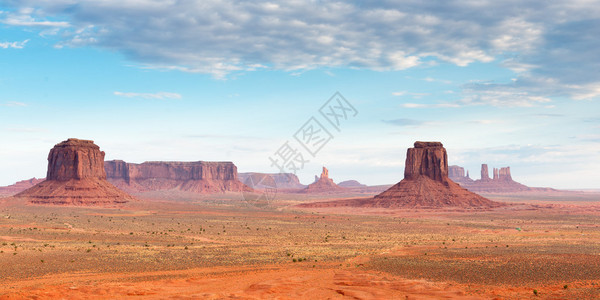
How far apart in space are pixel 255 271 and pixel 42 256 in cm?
1733

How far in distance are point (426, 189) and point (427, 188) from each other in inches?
18.6

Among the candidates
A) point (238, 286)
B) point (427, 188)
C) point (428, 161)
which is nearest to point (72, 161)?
point (427, 188)

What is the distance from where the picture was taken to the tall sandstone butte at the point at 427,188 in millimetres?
123625

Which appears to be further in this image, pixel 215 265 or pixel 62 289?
pixel 215 265

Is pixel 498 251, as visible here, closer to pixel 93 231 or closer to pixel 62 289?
pixel 62 289

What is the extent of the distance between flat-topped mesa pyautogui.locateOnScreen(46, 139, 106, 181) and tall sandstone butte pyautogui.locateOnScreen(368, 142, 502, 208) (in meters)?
72.1

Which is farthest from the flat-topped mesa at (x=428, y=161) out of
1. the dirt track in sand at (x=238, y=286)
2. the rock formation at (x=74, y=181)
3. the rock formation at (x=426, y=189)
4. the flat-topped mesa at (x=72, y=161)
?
the dirt track in sand at (x=238, y=286)

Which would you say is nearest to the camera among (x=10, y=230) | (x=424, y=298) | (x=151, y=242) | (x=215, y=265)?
(x=424, y=298)

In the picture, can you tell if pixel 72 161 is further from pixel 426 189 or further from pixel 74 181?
pixel 426 189

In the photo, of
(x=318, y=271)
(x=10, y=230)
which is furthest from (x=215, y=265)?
(x=10, y=230)

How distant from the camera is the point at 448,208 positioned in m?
116

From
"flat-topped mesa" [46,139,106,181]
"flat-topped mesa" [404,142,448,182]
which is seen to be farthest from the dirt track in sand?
"flat-topped mesa" [404,142,448,182]

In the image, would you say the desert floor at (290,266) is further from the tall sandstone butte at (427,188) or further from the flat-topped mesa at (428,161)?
the flat-topped mesa at (428,161)

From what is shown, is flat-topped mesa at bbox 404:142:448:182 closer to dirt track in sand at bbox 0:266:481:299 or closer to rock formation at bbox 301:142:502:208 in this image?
rock formation at bbox 301:142:502:208
